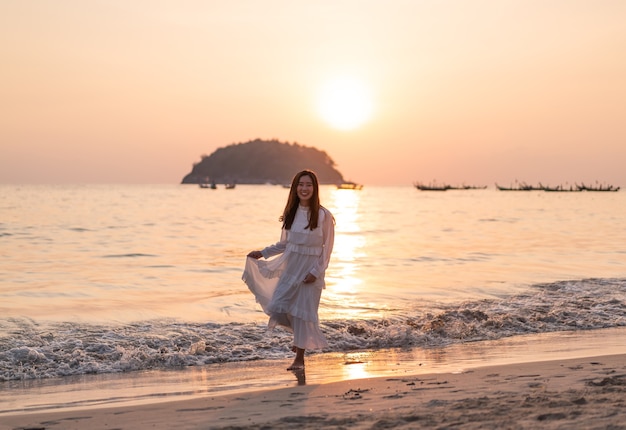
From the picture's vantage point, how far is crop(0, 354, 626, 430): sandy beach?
201 inches

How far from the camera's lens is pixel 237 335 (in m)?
10.6

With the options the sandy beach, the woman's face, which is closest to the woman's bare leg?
the sandy beach

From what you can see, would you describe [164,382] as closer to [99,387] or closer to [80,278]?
[99,387]

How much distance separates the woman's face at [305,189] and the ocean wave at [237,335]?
2384mm

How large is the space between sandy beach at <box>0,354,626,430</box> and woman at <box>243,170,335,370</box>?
40.9 inches

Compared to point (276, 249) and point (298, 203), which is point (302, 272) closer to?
point (276, 249)

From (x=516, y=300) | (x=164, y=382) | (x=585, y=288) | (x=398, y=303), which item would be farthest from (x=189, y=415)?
(x=585, y=288)

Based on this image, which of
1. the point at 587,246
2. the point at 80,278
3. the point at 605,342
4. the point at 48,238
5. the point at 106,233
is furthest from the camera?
the point at 106,233

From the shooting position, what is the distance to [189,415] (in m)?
5.84

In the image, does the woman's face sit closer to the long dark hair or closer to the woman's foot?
the long dark hair

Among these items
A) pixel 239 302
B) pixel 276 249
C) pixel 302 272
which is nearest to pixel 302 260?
pixel 302 272

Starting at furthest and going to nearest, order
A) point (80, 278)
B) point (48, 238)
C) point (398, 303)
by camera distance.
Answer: point (48, 238)
point (80, 278)
point (398, 303)

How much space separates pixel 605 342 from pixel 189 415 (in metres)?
6.36

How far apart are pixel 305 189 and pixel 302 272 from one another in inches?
35.5
